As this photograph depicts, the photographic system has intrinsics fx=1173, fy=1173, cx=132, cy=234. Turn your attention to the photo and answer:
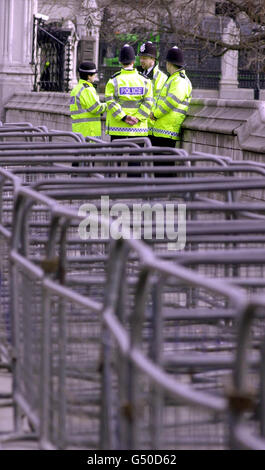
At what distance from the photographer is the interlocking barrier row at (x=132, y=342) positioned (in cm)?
310

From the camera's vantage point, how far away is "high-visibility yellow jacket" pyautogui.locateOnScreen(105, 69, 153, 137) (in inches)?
525

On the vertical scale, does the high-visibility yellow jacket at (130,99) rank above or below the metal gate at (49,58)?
above

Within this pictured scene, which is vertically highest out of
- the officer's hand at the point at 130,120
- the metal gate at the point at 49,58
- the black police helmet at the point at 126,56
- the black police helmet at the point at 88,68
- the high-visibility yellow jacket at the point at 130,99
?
the black police helmet at the point at 126,56

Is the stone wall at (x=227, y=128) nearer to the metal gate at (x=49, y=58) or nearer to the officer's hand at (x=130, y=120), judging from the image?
the officer's hand at (x=130, y=120)

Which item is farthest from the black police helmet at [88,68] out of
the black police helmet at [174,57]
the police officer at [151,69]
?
the black police helmet at [174,57]

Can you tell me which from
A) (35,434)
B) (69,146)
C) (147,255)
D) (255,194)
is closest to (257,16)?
(255,194)

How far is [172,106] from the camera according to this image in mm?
13297

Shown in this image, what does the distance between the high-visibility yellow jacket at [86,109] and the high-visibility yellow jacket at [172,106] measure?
2.99 feet

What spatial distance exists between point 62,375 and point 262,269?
2.01 metres

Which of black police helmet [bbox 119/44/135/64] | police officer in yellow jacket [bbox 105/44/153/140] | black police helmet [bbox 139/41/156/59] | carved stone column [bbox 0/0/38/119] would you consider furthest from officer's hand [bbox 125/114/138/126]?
carved stone column [bbox 0/0/38/119]

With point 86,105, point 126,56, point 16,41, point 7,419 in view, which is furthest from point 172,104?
point 16,41

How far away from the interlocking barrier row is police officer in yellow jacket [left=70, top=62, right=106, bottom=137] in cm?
758

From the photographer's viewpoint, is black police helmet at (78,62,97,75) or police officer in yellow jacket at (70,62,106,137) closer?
police officer in yellow jacket at (70,62,106,137)

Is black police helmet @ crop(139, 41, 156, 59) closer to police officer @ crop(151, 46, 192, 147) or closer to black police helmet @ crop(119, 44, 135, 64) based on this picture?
black police helmet @ crop(119, 44, 135, 64)
